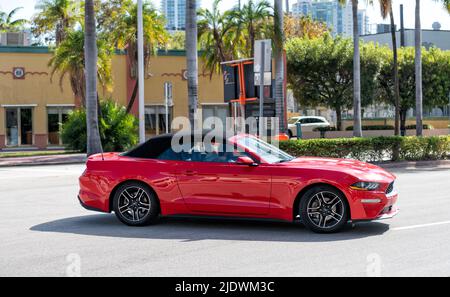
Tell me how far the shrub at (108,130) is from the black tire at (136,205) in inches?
882

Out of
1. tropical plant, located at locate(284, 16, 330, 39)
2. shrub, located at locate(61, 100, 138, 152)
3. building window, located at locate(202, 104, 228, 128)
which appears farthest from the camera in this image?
tropical plant, located at locate(284, 16, 330, 39)

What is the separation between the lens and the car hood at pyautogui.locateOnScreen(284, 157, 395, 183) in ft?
31.8

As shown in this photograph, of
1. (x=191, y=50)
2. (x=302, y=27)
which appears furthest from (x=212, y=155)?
(x=302, y=27)

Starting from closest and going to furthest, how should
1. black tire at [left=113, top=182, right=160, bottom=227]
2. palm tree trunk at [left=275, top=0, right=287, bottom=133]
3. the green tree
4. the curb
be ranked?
black tire at [left=113, top=182, right=160, bottom=227] < the curb < palm tree trunk at [left=275, top=0, right=287, bottom=133] < the green tree

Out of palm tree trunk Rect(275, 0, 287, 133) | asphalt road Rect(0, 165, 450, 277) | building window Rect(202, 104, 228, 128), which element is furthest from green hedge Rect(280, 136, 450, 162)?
building window Rect(202, 104, 228, 128)

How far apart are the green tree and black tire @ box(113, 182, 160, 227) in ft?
121

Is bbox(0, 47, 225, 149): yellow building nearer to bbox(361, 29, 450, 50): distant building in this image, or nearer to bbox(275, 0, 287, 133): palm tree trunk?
bbox(275, 0, 287, 133): palm tree trunk

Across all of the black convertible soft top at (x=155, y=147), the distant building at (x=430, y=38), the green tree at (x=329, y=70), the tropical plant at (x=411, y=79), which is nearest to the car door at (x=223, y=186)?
the black convertible soft top at (x=155, y=147)

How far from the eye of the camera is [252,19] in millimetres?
37469

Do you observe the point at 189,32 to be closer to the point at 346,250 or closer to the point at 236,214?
the point at 236,214

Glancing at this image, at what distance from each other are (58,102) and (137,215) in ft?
110

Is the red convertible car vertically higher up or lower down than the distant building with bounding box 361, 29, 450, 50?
lower down

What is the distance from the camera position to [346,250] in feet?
28.0

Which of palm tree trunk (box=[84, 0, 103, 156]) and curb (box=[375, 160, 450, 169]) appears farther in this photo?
palm tree trunk (box=[84, 0, 103, 156])
